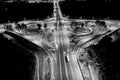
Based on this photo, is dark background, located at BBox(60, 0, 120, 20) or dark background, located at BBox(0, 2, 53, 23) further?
dark background, located at BBox(60, 0, 120, 20)

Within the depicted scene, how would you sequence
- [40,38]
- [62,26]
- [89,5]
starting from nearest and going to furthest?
[40,38], [62,26], [89,5]

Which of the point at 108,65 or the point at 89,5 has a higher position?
the point at 89,5

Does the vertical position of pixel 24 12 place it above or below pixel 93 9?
below

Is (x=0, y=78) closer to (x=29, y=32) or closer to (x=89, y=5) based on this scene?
(x=29, y=32)

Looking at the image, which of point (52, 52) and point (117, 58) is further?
point (52, 52)

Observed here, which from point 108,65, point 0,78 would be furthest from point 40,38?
point 108,65

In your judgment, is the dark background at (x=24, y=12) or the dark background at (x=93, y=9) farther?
the dark background at (x=93, y=9)

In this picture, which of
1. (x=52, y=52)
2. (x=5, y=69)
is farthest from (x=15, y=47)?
(x=52, y=52)

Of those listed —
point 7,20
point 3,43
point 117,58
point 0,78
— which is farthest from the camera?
point 7,20

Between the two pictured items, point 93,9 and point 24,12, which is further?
point 93,9

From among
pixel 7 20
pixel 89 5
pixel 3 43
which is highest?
pixel 89 5
